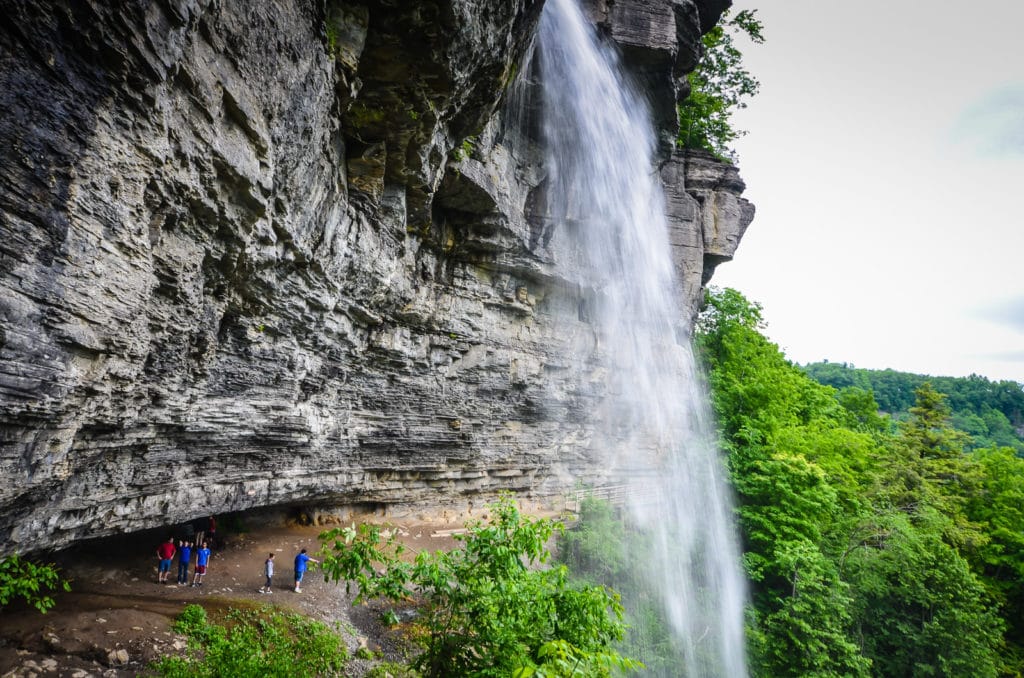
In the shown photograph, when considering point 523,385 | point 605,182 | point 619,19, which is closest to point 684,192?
point 605,182

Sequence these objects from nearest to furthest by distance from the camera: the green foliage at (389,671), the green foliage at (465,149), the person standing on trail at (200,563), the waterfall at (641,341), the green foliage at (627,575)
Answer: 1. the green foliage at (389,671)
2. the person standing on trail at (200,563)
3. the green foliage at (465,149)
4. the green foliage at (627,575)
5. the waterfall at (641,341)

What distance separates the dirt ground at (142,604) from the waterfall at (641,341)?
7951 millimetres

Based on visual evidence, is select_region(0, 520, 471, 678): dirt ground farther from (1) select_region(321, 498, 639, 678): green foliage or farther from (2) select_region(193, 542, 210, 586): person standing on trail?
(1) select_region(321, 498, 639, 678): green foliage

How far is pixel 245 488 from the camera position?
971cm

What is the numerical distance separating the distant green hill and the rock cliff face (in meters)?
72.8

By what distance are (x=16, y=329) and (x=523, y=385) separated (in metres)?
11.6

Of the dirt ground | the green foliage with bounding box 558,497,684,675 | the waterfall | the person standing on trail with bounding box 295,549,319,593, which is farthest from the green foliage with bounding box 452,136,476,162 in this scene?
the green foliage with bounding box 558,497,684,675

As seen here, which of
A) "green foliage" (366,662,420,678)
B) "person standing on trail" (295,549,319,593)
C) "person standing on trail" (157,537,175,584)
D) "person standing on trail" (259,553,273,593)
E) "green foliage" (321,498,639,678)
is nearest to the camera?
"green foliage" (321,498,639,678)

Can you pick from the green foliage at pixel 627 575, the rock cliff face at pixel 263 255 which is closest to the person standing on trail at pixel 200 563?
the rock cliff face at pixel 263 255

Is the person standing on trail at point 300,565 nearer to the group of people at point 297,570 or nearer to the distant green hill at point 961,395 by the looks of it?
the group of people at point 297,570

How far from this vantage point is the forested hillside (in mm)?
15078

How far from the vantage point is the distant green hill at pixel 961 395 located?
71000mm

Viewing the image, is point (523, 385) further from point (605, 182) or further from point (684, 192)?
point (684, 192)

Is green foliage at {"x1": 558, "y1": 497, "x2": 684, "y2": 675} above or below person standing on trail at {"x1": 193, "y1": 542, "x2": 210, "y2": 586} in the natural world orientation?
below
